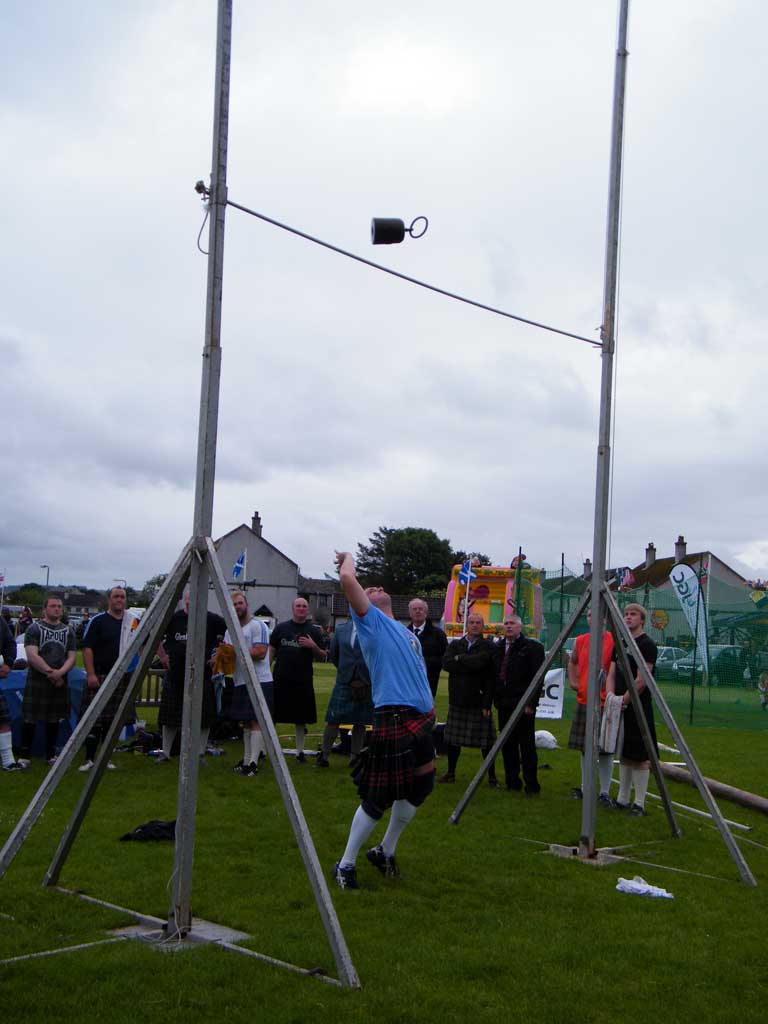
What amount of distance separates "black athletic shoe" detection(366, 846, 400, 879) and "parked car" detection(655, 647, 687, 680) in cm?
1728

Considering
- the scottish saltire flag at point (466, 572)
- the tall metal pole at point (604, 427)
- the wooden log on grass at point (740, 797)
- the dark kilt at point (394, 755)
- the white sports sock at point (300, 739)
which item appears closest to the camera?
the dark kilt at point (394, 755)

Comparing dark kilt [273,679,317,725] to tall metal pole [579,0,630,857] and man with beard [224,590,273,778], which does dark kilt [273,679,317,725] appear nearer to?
man with beard [224,590,273,778]

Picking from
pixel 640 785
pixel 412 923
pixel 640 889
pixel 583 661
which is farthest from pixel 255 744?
pixel 412 923

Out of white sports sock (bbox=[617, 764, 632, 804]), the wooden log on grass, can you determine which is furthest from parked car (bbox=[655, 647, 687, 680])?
white sports sock (bbox=[617, 764, 632, 804])

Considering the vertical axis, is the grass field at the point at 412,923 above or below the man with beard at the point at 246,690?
below

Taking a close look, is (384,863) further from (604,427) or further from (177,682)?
(177,682)

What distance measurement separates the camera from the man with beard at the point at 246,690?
372 inches

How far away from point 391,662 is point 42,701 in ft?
16.9

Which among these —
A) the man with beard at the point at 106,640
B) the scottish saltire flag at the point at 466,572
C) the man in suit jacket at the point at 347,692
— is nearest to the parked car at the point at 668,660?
the scottish saltire flag at the point at 466,572

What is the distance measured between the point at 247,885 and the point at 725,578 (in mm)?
64009

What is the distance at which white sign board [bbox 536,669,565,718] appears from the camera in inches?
620

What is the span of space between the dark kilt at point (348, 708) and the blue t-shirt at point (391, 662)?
14.0 feet

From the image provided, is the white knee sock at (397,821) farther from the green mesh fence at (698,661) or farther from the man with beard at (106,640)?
the green mesh fence at (698,661)

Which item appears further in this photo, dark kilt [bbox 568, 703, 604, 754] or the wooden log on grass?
dark kilt [bbox 568, 703, 604, 754]
